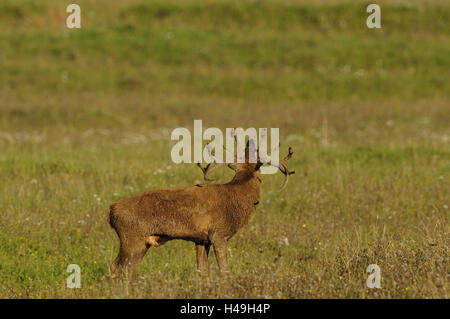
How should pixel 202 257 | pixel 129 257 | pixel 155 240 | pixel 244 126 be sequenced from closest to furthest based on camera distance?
pixel 129 257, pixel 155 240, pixel 202 257, pixel 244 126

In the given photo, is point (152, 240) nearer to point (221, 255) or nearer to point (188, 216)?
point (188, 216)

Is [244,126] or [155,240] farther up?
[244,126]

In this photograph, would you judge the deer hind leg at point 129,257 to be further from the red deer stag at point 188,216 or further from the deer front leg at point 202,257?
the deer front leg at point 202,257

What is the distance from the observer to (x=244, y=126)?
20.3 m

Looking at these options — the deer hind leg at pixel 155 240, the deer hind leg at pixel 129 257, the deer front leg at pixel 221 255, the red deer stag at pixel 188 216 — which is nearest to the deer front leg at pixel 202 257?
the red deer stag at pixel 188 216

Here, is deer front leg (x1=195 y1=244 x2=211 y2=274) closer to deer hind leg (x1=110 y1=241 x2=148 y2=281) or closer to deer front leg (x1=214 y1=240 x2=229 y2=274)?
deer front leg (x1=214 y1=240 x2=229 y2=274)

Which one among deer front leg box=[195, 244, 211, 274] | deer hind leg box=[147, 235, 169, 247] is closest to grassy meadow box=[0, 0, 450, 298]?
deer front leg box=[195, 244, 211, 274]

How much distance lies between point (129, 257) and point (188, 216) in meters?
0.65

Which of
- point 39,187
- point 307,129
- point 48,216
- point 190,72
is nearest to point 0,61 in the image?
point 190,72

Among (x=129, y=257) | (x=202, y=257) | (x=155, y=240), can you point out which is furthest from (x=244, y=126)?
(x=129, y=257)

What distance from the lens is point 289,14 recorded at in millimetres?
35125

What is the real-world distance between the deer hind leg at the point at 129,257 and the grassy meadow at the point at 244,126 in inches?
5.8

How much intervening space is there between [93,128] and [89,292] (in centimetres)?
1470
